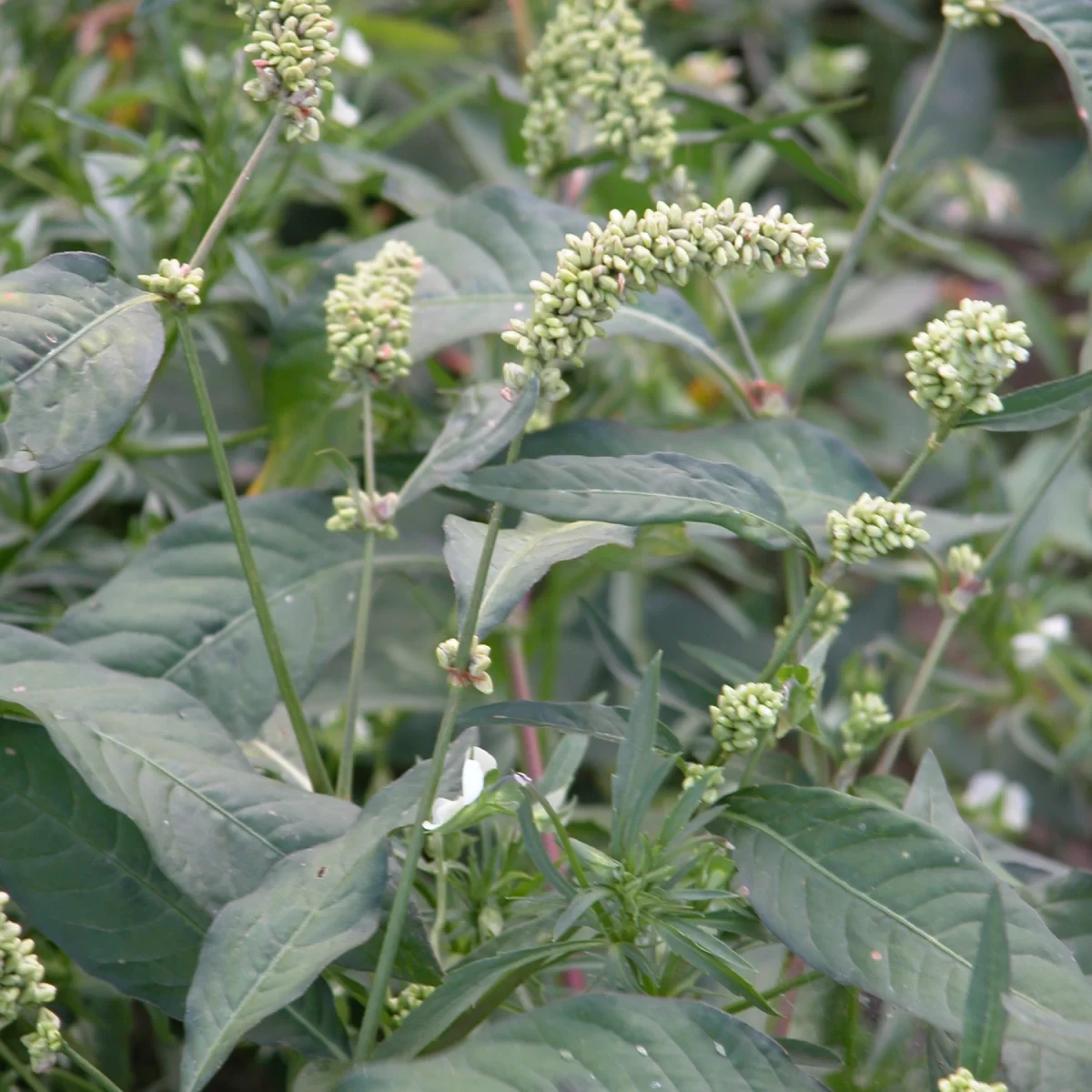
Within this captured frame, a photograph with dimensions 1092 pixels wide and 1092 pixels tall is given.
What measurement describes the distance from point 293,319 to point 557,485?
315 millimetres

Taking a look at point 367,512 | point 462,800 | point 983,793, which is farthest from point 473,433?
point 983,793

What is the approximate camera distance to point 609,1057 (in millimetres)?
431

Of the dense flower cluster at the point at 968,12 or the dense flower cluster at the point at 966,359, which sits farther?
the dense flower cluster at the point at 968,12

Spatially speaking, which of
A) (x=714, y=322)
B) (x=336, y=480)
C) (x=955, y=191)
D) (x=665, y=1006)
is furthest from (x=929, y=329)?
(x=955, y=191)

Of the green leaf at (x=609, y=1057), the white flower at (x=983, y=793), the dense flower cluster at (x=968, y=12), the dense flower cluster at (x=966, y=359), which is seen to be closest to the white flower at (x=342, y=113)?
the dense flower cluster at (x=968, y=12)

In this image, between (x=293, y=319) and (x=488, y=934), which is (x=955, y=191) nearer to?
(x=293, y=319)

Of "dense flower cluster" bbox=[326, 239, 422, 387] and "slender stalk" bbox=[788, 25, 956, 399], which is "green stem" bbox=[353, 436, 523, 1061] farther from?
"slender stalk" bbox=[788, 25, 956, 399]

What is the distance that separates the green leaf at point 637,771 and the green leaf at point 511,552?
63mm

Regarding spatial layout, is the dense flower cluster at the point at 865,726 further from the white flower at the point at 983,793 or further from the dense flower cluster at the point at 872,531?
the white flower at the point at 983,793

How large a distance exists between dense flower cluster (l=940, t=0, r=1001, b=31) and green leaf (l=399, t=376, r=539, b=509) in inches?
12.7

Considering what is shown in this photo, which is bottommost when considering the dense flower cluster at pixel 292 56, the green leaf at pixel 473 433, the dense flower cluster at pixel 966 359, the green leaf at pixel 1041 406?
the green leaf at pixel 473 433

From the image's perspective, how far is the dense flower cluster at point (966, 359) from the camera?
1.52 ft

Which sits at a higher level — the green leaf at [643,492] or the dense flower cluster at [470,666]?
the green leaf at [643,492]

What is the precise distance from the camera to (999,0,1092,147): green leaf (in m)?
0.63
